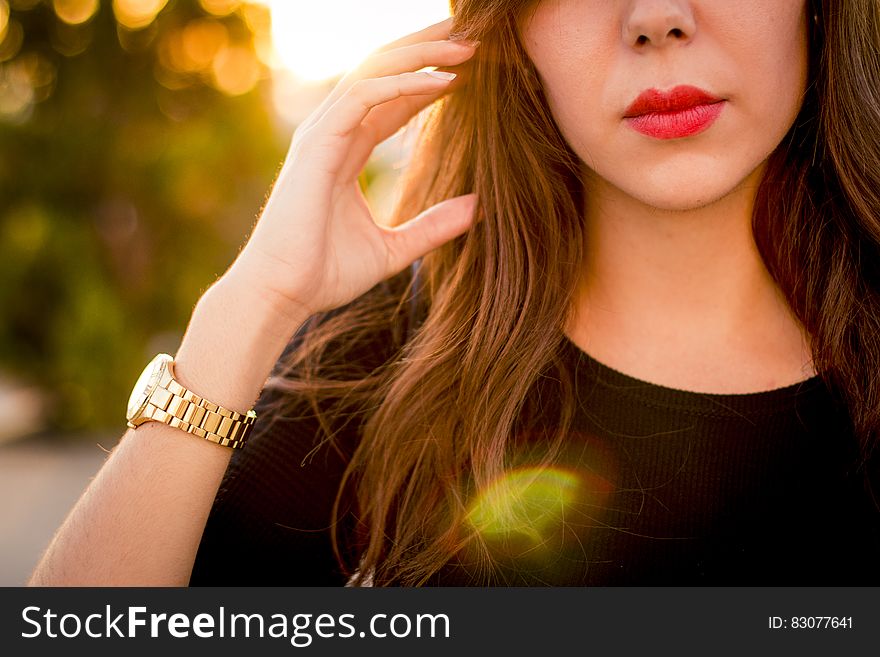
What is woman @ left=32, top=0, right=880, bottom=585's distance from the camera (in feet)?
5.38

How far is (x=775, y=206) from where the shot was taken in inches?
74.5

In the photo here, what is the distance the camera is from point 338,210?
6.38 ft

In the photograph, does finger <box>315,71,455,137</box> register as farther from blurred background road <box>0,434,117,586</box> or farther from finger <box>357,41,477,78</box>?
blurred background road <box>0,434,117,586</box>

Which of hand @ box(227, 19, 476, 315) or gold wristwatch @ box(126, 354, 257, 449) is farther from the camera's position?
hand @ box(227, 19, 476, 315)

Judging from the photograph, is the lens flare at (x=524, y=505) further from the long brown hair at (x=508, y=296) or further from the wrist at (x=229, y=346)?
the wrist at (x=229, y=346)

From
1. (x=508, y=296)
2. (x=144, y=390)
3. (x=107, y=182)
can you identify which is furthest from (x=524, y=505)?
(x=107, y=182)

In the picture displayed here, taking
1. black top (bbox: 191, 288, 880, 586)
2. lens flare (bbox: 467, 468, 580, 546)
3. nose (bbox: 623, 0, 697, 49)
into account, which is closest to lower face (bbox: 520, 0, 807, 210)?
nose (bbox: 623, 0, 697, 49)

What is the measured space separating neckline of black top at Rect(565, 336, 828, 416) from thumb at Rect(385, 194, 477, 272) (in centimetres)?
58

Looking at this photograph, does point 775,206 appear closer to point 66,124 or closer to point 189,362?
point 189,362

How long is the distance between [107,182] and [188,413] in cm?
772

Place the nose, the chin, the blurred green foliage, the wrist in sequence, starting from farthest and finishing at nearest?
the blurred green foliage
the wrist
the chin
the nose

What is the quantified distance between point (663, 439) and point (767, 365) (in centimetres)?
30
